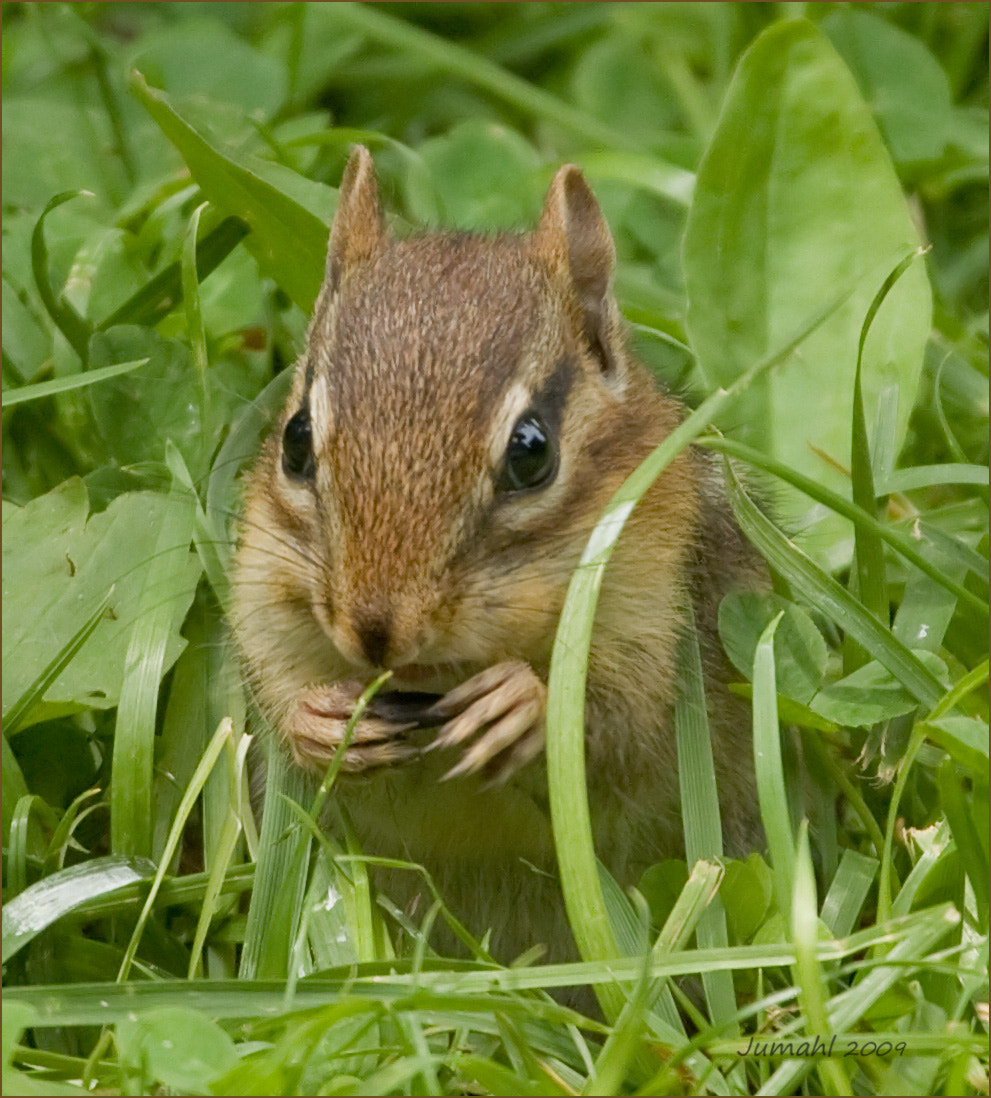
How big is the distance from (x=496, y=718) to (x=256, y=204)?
4.25 ft

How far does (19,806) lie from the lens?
2.43 metres

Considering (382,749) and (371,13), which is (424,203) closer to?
(371,13)

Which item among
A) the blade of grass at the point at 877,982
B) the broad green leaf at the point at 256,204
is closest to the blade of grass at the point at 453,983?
the blade of grass at the point at 877,982

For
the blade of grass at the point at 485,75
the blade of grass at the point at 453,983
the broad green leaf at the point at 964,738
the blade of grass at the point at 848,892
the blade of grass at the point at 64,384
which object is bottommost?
the blade of grass at the point at 848,892

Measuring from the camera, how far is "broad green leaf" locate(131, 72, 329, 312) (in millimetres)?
2994

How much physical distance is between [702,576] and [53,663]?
39.3 inches

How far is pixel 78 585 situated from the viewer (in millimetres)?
2754

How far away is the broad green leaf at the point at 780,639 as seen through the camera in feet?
8.27

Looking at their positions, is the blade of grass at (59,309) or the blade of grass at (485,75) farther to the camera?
the blade of grass at (485,75)

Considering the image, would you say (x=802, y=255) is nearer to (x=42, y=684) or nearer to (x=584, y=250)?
(x=584, y=250)

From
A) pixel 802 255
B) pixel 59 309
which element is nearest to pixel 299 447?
pixel 59 309

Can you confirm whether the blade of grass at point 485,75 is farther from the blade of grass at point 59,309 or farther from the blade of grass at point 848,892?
the blade of grass at point 848,892

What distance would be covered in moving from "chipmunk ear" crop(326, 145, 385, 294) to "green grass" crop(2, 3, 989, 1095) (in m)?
0.34

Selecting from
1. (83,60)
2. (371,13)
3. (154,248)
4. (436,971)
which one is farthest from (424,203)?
(436,971)
